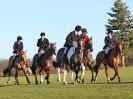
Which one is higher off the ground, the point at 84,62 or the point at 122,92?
the point at 84,62

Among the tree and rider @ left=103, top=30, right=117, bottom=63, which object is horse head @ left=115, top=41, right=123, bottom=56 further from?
the tree

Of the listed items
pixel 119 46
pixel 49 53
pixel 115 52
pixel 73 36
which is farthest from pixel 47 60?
pixel 119 46

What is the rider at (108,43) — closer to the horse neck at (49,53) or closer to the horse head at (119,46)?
the horse head at (119,46)

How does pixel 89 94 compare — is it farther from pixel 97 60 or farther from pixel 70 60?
pixel 97 60

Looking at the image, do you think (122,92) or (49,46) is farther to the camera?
(49,46)

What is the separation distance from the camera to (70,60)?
29516 mm

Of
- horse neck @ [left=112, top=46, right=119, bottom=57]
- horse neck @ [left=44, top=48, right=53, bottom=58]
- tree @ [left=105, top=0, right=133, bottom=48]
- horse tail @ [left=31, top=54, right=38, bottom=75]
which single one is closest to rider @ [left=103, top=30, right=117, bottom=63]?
horse neck @ [left=112, top=46, right=119, bottom=57]

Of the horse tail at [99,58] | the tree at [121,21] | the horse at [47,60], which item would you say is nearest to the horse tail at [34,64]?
the horse at [47,60]

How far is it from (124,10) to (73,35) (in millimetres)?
71871

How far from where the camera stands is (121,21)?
100 metres

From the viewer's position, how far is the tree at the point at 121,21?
320 ft

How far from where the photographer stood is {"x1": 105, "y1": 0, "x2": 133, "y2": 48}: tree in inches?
3844

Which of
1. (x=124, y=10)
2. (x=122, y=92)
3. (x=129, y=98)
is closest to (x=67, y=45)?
(x=122, y=92)

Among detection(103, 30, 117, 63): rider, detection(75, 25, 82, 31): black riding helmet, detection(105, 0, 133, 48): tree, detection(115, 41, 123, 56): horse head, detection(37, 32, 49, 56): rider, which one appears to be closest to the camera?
detection(115, 41, 123, 56): horse head
